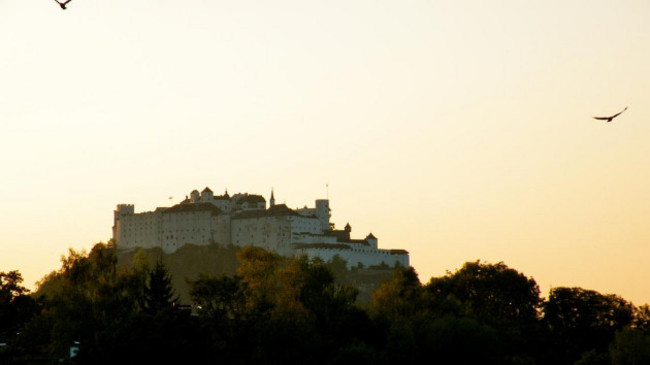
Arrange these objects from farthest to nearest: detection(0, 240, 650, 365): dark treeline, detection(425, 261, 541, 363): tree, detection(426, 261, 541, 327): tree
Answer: detection(426, 261, 541, 327): tree, detection(425, 261, 541, 363): tree, detection(0, 240, 650, 365): dark treeline

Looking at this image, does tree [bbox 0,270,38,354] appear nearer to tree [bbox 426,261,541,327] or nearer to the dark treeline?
the dark treeline

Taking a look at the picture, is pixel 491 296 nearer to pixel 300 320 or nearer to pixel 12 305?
pixel 300 320

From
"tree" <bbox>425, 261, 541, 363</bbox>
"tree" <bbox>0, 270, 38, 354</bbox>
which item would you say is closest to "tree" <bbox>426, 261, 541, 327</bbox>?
"tree" <bbox>425, 261, 541, 363</bbox>

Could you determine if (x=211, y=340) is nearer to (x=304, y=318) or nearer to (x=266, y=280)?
(x=304, y=318)

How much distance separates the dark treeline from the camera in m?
72.0

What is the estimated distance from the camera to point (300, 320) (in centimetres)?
8469

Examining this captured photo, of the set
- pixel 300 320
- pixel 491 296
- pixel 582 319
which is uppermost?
pixel 491 296

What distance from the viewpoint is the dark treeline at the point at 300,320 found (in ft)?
236

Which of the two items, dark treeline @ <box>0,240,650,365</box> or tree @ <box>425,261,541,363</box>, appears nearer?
dark treeline @ <box>0,240,650,365</box>

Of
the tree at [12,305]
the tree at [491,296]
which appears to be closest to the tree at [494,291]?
the tree at [491,296]

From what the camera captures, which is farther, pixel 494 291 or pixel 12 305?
pixel 494 291


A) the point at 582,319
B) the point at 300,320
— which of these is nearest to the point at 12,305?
the point at 300,320

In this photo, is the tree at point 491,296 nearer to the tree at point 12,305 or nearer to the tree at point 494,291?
the tree at point 494,291

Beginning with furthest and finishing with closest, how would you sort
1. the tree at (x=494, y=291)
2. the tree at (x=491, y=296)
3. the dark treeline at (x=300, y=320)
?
1. the tree at (x=494, y=291)
2. the tree at (x=491, y=296)
3. the dark treeline at (x=300, y=320)
